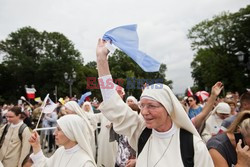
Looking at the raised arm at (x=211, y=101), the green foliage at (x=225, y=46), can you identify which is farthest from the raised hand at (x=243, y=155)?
the green foliage at (x=225, y=46)

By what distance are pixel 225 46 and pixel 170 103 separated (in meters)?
46.5

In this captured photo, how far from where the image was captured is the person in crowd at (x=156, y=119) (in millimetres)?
2554

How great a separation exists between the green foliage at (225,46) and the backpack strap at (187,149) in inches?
1599

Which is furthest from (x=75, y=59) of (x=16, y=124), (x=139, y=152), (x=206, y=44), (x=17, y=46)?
(x=139, y=152)

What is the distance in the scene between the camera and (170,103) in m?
2.64

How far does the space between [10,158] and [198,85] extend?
205 feet

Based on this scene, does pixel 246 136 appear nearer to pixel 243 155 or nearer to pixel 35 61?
pixel 243 155

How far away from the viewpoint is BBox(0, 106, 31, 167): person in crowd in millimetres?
5586

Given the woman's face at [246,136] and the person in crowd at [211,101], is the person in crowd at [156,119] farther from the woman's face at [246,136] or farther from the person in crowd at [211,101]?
the person in crowd at [211,101]

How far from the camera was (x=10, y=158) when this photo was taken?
559 cm

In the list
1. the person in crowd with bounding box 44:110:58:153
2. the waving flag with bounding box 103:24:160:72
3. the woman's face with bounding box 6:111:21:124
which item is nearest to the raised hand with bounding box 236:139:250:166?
the waving flag with bounding box 103:24:160:72

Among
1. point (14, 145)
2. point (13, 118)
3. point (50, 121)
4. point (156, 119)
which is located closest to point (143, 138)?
point (156, 119)

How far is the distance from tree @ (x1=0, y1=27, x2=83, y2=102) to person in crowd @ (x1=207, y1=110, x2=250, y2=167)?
48.6 m

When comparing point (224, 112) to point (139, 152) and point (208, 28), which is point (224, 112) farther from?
point (208, 28)
